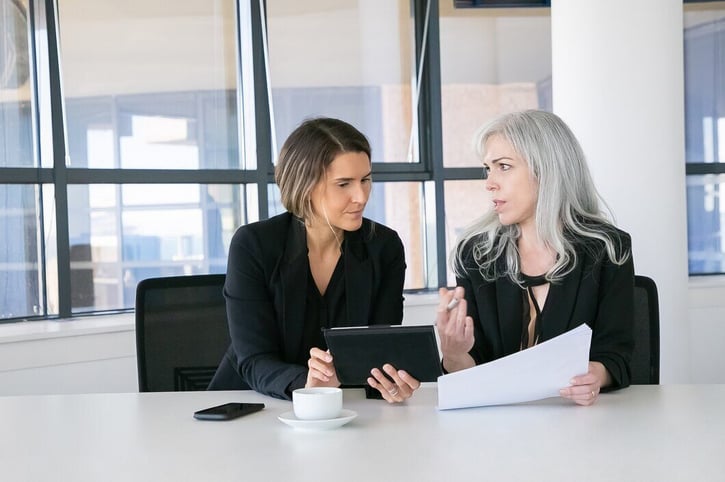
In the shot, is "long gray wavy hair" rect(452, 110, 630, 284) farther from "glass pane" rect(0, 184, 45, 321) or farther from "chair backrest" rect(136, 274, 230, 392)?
"glass pane" rect(0, 184, 45, 321)

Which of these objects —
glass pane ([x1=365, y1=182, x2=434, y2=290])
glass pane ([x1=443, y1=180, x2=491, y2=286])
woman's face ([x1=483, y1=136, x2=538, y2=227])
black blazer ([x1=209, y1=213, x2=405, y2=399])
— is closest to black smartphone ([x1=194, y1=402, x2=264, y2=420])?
black blazer ([x1=209, y1=213, x2=405, y2=399])

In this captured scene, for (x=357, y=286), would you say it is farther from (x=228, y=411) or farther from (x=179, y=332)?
(x=228, y=411)

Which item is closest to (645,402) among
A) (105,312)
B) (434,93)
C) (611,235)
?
(611,235)

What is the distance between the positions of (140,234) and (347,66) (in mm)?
1404

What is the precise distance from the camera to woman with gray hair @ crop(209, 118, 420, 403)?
2420 millimetres

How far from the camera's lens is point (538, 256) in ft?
8.20

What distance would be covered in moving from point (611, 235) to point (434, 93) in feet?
8.99

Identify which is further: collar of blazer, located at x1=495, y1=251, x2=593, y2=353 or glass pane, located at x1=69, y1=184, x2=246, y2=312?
glass pane, located at x1=69, y1=184, x2=246, y2=312

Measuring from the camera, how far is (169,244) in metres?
4.52

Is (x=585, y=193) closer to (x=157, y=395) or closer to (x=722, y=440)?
(x=722, y=440)

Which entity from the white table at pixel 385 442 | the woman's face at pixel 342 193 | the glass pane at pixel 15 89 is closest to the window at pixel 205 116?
the glass pane at pixel 15 89

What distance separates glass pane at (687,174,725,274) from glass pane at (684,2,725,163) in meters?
0.14

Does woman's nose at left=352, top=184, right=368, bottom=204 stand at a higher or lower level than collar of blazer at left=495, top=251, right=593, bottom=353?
higher

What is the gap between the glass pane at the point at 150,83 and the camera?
4.21 meters
